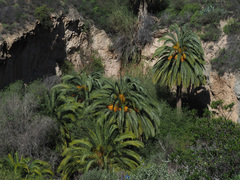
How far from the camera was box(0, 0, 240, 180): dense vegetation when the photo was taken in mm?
12297

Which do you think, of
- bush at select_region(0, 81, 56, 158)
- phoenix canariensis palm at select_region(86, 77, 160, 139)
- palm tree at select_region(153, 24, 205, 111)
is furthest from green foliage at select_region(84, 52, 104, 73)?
phoenix canariensis palm at select_region(86, 77, 160, 139)

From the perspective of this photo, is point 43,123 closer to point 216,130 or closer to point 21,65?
point 21,65

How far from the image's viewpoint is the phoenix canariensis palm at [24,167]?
15.4 meters

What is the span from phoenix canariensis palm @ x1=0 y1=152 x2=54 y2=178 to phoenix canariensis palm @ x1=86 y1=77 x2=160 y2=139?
13.2 ft

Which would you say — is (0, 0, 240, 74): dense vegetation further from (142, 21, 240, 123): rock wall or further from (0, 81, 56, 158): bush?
(0, 81, 56, 158): bush

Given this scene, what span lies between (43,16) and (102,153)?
49.3ft

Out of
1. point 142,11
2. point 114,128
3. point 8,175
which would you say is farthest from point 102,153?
point 142,11

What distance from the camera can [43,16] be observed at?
25641 mm

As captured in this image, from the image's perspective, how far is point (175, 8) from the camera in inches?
1280

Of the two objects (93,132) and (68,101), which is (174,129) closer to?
(93,132)

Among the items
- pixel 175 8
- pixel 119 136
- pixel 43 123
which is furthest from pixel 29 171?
pixel 175 8

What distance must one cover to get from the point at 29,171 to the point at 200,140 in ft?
29.4

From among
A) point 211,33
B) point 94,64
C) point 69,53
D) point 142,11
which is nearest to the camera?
point 211,33

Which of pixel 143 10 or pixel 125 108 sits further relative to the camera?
pixel 143 10
